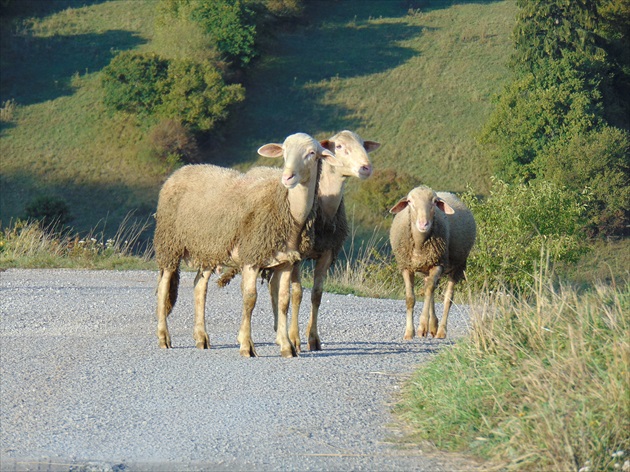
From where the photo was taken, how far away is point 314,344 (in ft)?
36.1

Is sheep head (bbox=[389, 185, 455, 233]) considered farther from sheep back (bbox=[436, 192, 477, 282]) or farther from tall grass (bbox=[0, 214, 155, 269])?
tall grass (bbox=[0, 214, 155, 269])

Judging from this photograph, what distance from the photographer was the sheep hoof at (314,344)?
36.0 feet

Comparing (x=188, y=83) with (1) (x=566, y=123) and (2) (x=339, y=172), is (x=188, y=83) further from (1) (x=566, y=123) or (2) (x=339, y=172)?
(2) (x=339, y=172)

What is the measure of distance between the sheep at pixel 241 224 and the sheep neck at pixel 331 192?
57 cm

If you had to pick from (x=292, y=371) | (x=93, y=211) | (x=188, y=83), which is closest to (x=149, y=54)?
(x=188, y=83)

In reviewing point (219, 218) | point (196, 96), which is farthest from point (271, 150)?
point (196, 96)

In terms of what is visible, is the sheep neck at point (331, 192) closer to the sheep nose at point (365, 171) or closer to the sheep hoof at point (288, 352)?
the sheep nose at point (365, 171)

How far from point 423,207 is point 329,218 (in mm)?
2569

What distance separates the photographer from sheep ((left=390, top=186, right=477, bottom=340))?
1322 centimetres

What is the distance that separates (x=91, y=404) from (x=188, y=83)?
1817 inches

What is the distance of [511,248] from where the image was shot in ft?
73.2

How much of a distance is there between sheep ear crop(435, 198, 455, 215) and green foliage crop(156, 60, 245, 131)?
131 ft

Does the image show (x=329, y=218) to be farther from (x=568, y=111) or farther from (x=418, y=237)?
(x=568, y=111)

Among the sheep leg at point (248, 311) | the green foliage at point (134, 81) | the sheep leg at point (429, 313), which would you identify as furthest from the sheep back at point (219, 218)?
the green foliage at point (134, 81)
